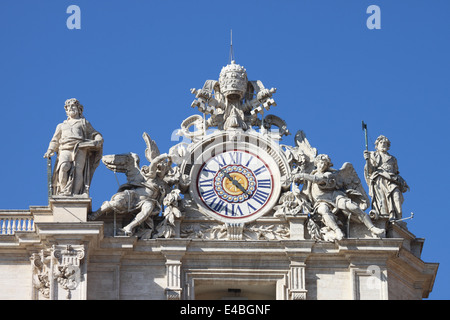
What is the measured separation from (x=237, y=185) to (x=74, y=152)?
11.4 ft

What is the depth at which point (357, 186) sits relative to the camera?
4372 centimetres

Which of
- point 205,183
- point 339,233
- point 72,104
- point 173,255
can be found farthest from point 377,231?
point 72,104

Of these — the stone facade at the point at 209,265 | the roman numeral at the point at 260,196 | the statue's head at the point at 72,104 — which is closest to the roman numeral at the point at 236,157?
the roman numeral at the point at 260,196

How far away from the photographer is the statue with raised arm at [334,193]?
42.9 metres

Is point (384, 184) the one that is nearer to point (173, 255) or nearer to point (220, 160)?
point (220, 160)

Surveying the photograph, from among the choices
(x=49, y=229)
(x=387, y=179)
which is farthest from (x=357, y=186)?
(x=49, y=229)

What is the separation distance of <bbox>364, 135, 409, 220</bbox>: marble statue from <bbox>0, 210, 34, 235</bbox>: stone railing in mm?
7197

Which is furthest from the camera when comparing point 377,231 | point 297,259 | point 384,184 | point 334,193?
point 384,184

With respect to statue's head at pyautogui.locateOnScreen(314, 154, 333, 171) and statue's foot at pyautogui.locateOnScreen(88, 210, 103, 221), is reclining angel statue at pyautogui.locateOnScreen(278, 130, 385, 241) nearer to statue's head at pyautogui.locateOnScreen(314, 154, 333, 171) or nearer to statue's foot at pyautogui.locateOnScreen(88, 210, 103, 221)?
statue's head at pyautogui.locateOnScreen(314, 154, 333, 171)

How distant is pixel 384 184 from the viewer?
44062 mm

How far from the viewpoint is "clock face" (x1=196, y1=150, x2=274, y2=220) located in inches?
1705

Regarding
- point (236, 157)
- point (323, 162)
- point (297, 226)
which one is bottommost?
point (297, 226)

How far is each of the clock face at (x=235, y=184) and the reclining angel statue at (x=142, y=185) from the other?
0.72 m

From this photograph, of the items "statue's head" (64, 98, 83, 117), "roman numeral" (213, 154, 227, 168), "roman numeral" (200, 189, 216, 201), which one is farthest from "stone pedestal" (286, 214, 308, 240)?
"statue's head" (64, 98, 83, 117)
